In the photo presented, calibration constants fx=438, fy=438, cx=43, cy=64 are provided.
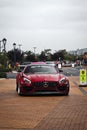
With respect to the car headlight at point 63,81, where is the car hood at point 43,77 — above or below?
above

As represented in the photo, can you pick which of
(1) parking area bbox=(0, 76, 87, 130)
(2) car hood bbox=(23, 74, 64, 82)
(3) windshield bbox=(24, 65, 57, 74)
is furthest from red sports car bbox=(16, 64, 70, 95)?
(1) parking area bbox=(0, 76, 87, 130)

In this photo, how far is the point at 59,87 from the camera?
1762 centimetres

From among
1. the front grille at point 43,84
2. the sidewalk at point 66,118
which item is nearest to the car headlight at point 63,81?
the front grille at point 43,84

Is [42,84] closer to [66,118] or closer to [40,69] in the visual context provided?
[40,69]

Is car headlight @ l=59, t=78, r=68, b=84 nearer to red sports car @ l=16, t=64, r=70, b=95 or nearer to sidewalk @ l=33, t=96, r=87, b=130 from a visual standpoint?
red sports car @ l=16, t=64, r=70, b=95

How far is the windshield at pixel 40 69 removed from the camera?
18.9 metres

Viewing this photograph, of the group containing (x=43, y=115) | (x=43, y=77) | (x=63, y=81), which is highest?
(x=43, y=77)

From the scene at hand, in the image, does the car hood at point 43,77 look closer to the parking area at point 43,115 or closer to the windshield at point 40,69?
the windshield at point 40,69

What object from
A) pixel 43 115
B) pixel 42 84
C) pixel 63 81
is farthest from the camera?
pixel 63 81

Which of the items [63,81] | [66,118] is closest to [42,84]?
[63,81]

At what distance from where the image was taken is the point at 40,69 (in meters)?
19.2

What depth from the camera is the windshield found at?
61.9 ft

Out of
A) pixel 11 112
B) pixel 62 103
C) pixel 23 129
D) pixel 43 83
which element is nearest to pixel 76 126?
pixel 23 129

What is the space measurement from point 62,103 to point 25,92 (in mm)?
3296
